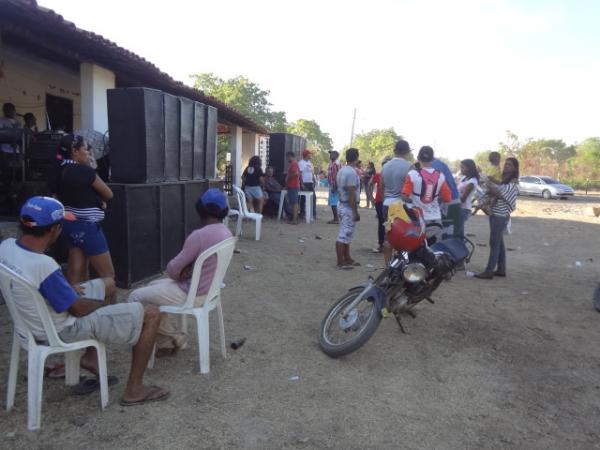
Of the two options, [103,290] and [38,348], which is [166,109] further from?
[38,348]

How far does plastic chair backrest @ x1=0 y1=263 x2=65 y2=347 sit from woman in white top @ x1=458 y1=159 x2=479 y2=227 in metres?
5.96

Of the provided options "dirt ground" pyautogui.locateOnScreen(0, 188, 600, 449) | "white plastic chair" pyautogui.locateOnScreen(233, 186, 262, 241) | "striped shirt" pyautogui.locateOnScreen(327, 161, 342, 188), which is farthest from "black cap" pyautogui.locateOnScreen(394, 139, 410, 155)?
"striped shirt" pyautogui.locateOnScreen(327, 161, 342, 188)

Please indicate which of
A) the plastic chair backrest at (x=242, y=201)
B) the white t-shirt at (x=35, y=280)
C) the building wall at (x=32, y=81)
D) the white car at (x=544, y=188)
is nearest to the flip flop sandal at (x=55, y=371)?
the white t-shirt at (x=35, y=280)

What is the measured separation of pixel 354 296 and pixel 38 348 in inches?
93.2

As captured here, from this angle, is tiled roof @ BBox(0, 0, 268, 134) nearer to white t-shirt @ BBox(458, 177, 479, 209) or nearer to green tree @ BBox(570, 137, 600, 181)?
white t-shirt @ BBox(458, 177, 479, 209)

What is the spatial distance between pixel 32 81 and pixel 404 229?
9.46 m

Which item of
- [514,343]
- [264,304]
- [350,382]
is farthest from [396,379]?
[264,304]

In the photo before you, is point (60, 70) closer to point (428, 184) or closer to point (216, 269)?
point (428, 184)

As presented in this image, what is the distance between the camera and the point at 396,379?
3.47 m

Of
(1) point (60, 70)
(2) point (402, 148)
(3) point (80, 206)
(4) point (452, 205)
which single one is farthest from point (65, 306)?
(1) point (60, 70)

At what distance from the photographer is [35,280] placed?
7.87 ft

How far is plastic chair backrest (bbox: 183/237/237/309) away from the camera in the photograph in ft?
10.5

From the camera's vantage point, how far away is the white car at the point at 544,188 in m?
28.5

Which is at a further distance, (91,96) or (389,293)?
(91,96)
